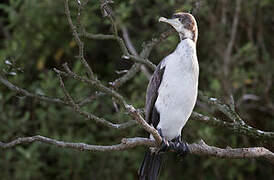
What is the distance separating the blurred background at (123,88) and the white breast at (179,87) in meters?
1.69

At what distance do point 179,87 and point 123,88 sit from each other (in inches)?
120

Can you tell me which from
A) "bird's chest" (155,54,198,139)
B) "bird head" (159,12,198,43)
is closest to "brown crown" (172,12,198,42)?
"bird head" (159,12,198,43)

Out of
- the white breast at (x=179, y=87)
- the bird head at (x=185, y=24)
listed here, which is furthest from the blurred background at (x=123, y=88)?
the white breast at (x=179, y=87)

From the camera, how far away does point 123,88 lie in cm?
704

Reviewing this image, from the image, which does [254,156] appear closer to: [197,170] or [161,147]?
[161,147]

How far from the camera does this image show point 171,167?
677 centimetres

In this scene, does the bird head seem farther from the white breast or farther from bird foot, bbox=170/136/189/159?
bird foot, bbox=170/136/189/159

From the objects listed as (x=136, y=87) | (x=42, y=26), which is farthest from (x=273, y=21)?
(x=42, y=26)

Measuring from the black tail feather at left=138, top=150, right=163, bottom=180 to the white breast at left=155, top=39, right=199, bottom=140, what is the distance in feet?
0.91

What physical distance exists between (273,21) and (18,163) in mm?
3901

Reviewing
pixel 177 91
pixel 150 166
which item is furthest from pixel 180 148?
pixel 177 91

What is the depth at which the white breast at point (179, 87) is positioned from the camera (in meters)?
4.04

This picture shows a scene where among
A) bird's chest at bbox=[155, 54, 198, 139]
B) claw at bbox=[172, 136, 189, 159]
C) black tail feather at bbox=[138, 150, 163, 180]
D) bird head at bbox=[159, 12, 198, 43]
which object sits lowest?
black tail feather at bbox=[138, 150, 163, 180]

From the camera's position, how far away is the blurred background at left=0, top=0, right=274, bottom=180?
6.07 meters
